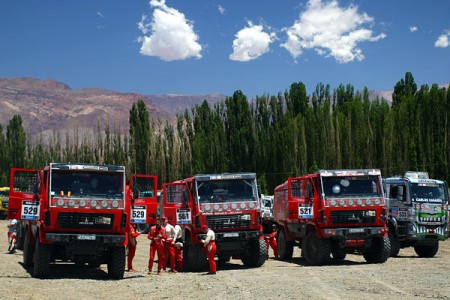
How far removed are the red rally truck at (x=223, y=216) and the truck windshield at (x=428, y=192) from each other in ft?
22.8

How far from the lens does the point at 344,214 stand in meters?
22.5

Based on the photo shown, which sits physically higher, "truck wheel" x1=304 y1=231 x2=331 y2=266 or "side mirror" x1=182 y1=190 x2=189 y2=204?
"side mirror" x1=182 y1=190 x2=189 y2=204

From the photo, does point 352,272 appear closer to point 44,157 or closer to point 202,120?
point 202,120

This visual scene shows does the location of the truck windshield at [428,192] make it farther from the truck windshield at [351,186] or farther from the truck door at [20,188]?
the truck door at [20,188]

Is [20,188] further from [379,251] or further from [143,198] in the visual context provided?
[379,251]

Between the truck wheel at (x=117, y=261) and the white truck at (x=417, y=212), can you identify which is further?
the white truck at (x=417, y=212)

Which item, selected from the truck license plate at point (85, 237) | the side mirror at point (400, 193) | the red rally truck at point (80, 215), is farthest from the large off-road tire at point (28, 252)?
the side mirror at point (400, 193)

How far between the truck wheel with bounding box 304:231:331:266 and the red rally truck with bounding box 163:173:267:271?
193 cm

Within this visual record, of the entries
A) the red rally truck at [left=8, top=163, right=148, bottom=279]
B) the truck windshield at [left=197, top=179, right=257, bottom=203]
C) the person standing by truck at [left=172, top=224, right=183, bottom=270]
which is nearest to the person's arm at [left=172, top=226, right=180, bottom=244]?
the person standing by truck at [left=172, top=224, right=183, bottom=270]

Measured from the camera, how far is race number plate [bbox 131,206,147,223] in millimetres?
19688

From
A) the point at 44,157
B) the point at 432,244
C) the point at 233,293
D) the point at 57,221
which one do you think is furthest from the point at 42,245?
the point at 44,157

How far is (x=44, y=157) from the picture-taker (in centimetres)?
11112

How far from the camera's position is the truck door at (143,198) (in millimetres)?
18969

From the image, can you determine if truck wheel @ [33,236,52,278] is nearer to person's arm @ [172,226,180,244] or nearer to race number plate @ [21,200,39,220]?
race number plate @ [21,200,39,220]
